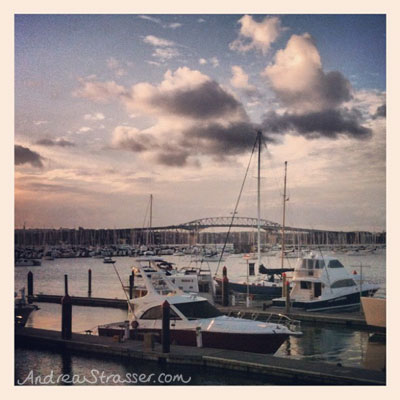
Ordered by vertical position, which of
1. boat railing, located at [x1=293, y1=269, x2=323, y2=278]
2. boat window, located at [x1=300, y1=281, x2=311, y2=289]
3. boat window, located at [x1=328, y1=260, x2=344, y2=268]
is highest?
boat window, located at [x1=328, y1=260, x2=344, y2=268]

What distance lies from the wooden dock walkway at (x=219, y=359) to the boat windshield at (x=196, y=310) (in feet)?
2.97

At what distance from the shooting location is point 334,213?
562 inches

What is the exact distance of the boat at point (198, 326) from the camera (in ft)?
41.0

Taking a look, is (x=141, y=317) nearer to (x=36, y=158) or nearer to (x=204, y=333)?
(x=204, y=333)

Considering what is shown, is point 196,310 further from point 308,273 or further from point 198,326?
point 308,273

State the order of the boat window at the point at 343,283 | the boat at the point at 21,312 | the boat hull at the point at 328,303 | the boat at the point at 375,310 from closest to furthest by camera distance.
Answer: the boat at the point at 375,310 < the boat at the point at 21,312 < the boat hull at the point at 328,303 < the boat window at the point at 343,283

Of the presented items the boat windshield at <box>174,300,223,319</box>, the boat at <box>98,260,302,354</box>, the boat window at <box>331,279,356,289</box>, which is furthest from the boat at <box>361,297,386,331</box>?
the boat windshield at <box>174,300,223,319</box>

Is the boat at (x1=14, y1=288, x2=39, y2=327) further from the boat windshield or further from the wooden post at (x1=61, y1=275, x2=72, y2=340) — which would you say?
the boat windshield

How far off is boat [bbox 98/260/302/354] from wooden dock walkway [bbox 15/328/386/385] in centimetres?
44

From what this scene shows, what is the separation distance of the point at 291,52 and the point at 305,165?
3315 mm

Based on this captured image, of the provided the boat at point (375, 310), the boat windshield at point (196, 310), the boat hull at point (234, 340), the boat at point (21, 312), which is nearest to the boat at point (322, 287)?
the boat at point (375, 310)

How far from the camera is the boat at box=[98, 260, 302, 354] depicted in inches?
492

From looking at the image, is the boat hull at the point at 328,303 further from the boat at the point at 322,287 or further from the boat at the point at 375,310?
the boat at the point at 375,310

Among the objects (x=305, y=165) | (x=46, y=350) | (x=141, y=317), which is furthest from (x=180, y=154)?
(x=46, y=350)
